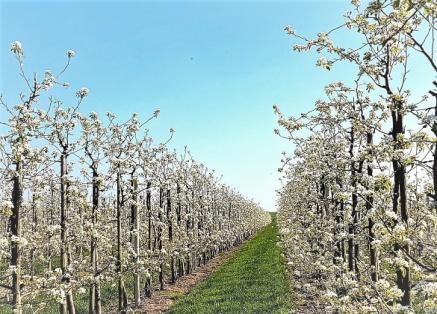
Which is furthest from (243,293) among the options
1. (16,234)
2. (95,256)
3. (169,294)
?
(16,234)

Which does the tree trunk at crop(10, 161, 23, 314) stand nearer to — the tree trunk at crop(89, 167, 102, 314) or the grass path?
the tree trunk at crop(89, 167, 102, 314)

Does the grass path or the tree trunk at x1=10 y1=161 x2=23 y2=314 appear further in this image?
the grass path

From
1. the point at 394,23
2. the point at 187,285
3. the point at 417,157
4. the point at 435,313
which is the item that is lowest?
the point at 187,285

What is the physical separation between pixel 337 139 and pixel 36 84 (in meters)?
6.76

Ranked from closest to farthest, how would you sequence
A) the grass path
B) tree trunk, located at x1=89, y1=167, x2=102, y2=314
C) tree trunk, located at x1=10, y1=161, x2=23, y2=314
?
tree trunk, located at x1=10, y1=161, x2=23, y2=314, tree trunk, located at x1=89, y1=167, x2=102, y2=314, the grass path

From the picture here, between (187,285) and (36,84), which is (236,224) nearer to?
(187,285)

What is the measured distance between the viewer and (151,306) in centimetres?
1581

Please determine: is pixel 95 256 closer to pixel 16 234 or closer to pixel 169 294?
pixel 16 234

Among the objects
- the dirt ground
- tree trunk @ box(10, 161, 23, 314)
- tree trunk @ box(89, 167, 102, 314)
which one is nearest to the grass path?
the dirt ground

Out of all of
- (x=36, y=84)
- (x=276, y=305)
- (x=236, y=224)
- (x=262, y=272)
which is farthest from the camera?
(x=236, y=224)

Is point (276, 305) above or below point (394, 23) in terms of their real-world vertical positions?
below

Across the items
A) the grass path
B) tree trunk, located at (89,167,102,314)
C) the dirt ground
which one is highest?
tree trunk, located at (89,167,102,314)

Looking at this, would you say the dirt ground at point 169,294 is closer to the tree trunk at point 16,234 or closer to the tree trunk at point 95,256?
the tree trunk at point 95,256

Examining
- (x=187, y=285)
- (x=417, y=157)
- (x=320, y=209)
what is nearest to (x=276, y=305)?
(x=320, y=209)
